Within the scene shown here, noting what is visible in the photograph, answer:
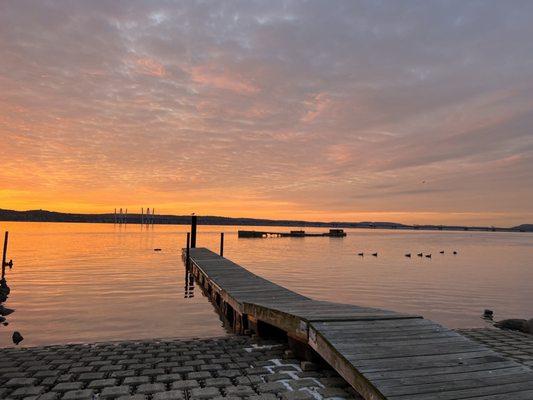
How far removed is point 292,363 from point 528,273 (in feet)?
127

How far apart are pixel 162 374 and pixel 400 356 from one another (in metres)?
4.07

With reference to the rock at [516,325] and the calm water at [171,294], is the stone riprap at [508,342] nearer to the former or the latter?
the rock at [516,325]

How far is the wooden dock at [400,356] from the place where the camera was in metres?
5.31

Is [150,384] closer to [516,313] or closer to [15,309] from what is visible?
[15,309]

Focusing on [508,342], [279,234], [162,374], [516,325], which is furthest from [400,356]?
[279,234]

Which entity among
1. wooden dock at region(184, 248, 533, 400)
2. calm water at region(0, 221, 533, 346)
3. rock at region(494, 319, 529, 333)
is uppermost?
wooden dock at region(184, 248, 533, 400)

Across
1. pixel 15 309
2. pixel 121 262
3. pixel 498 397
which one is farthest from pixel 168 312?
pixel 121 262

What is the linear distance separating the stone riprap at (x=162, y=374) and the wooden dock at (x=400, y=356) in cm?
62

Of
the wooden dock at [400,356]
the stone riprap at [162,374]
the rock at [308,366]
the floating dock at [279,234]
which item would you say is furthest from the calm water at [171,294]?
the floating dock at [279,234]

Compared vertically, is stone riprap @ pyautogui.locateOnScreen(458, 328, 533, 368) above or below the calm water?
above

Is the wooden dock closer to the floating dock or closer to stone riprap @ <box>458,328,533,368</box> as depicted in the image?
stone riprap @ <box>458,328,533,368</box>

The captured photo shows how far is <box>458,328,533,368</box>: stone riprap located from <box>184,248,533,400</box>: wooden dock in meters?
3.20

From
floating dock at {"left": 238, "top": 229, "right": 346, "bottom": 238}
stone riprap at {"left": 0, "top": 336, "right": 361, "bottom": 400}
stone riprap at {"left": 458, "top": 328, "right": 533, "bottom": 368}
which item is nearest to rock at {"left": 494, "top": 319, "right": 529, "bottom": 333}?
stone riprap at {"left": 458, "top": 328, "right": 533, "bottom": 368}

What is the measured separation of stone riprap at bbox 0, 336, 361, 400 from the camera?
245 inches
